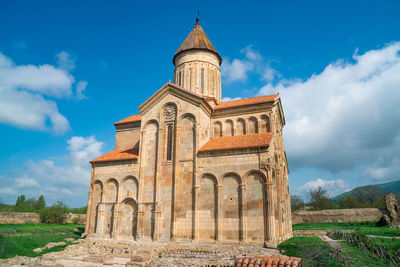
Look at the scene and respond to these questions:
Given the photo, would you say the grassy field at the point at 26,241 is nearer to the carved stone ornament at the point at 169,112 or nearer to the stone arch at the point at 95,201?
the stone arch at the point at 95,201

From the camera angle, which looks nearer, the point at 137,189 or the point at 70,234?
the point at 137,189

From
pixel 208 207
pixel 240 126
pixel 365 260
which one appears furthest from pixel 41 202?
pixel 365 260

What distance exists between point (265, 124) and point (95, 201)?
13.2 m

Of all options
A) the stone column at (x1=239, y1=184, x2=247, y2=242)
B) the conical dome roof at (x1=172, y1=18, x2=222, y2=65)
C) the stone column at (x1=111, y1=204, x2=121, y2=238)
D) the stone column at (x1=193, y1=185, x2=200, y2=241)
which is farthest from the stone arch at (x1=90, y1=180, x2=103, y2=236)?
the conical dome roof at (x1=172, y1=18, x2=222, y2=65)

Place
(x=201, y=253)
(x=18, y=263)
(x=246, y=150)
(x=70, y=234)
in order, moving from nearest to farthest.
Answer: (x=18, y=263), (x=201, y=253), (x=246, y=150), (x=70, y=234)

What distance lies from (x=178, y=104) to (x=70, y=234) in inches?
497

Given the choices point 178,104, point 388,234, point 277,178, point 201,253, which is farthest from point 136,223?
point 388,234

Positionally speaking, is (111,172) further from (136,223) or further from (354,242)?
(354,242)

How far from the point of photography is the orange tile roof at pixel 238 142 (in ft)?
53.3

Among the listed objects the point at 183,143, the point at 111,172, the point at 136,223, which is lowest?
the point at 136,223

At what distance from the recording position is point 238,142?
1717cm

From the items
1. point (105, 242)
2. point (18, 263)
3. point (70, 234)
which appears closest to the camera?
point (18, 263)

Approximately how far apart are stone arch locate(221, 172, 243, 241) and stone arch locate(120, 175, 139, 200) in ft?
20.2

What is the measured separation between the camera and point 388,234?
727 inches
